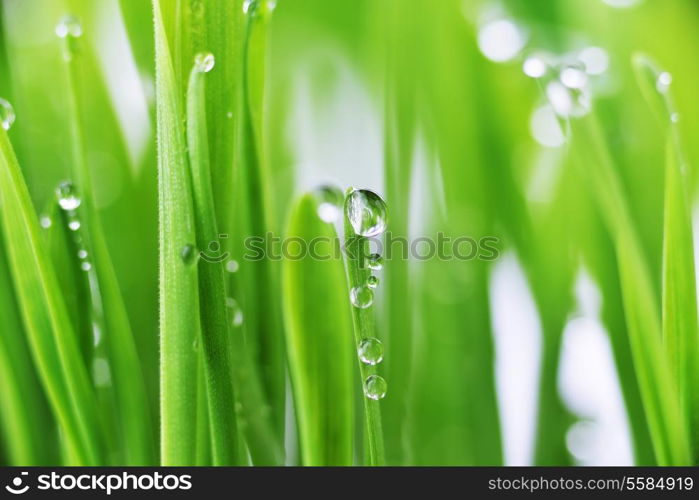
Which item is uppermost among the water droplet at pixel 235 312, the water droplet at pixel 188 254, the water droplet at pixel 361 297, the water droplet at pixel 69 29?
the water droplet at pixel 69 29

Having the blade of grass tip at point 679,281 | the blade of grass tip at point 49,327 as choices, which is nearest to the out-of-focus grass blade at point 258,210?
the blade of grass tip at point 49,327

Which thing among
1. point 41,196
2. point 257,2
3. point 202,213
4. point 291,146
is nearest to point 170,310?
point 202,213

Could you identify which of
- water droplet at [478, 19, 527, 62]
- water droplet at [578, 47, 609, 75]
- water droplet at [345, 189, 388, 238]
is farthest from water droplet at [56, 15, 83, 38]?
water droplet at [578, 47, 609, 75]

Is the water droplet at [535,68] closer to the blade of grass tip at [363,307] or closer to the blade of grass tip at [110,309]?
the blade of grass tip at [363,307]

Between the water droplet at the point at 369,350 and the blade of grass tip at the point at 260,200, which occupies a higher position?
the blade of grass tip at the point at 260,200

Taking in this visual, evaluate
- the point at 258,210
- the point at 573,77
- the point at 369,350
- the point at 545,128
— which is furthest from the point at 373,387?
the point at 545,128

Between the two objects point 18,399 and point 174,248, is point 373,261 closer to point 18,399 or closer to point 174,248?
point 174,248
